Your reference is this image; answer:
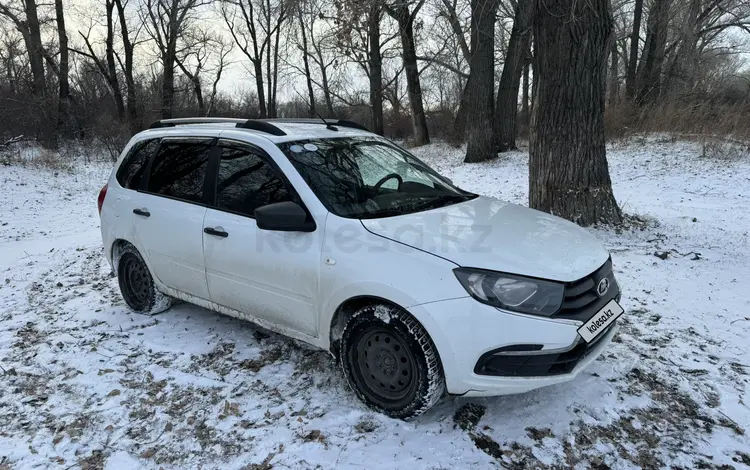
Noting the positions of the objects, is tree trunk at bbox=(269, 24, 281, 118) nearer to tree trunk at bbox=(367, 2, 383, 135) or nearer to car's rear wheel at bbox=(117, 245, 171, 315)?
tree trunk at bbox=(367, 2, 383, 135)

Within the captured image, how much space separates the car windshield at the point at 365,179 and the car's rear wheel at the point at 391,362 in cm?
71

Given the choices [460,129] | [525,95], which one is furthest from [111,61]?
[525,95]

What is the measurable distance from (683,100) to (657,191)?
916cm

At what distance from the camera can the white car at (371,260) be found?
104 inches

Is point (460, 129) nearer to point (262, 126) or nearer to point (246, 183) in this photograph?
point (262, 126)

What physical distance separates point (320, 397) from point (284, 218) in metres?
1.25

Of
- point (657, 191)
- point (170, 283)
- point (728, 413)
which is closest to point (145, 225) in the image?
point (170, 283)

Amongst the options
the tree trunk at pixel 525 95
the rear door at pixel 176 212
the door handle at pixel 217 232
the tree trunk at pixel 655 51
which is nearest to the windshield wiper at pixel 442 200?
the door handle at pixel 217 232

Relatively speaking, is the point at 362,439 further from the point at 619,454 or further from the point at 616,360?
the point at 616,360

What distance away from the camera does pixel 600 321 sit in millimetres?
2852

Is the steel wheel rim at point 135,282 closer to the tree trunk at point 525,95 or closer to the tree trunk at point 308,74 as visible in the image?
the tree trunk at point 525,95

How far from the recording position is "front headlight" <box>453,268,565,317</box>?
2.61m

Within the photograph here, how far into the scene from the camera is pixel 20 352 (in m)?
4.15

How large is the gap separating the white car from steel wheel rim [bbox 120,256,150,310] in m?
0.14
